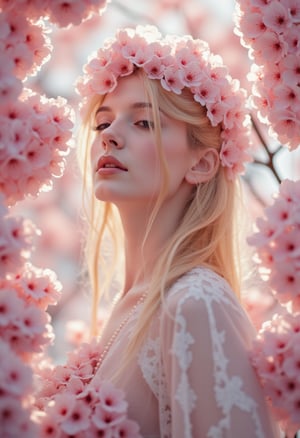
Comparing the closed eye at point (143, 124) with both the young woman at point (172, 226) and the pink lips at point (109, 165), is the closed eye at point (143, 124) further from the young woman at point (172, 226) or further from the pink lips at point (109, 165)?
the pink lips at point (109, 165)

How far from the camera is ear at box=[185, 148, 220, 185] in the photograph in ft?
8.52

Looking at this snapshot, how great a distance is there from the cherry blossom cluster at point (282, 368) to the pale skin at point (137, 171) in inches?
20.4

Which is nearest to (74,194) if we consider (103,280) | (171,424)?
(103,280)

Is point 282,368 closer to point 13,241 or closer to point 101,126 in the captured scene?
point 13,241

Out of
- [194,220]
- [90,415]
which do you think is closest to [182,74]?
[194,220]

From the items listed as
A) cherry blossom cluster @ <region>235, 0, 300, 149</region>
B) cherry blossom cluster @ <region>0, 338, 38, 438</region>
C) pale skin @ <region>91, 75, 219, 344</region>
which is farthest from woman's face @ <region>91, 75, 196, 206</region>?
cherry blossom cluster @ <region>0, 338, 38, 438</region>

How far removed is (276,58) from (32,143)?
2.73ft

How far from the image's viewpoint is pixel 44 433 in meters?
2.05

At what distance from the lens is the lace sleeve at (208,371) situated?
79.7 inches

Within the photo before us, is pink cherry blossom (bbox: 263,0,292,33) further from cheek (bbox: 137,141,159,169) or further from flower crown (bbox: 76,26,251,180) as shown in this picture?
cheek (bbox: 137,141,159,169)

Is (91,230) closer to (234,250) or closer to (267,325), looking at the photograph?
(234,250)

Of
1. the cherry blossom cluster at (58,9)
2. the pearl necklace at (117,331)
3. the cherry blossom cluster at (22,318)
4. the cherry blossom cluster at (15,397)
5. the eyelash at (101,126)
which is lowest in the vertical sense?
the cherry blossom cluster at (15,397)

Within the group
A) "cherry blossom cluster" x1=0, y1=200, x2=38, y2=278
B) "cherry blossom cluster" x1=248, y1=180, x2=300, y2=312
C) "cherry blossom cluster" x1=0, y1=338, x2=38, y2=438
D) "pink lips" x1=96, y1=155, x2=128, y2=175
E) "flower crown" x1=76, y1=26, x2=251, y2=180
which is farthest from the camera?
"flower crown" x1=76, y1=26, x2=251, y2=180

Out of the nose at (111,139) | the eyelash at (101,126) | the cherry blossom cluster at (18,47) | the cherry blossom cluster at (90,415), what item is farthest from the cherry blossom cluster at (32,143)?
the cherry blossom cluster at (90,415)
